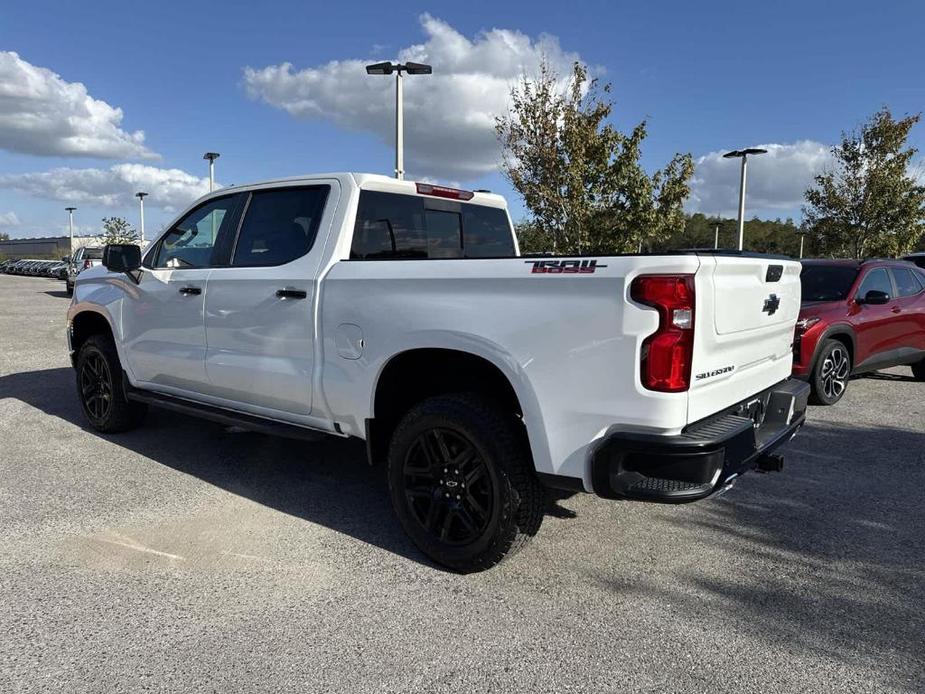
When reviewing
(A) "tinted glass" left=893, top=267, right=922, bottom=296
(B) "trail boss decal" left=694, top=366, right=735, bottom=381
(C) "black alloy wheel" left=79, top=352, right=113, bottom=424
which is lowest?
(C) "black alloy wheel" left=79, top=352, right=113, bottom=424

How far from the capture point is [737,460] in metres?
2.84

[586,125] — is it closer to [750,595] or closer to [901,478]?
[901,478]

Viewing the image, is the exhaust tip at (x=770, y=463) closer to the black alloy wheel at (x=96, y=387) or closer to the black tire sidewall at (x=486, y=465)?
the black tire sidewall at (x=486, y=465)

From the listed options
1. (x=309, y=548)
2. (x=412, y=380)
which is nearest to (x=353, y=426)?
(x=412, y=380)

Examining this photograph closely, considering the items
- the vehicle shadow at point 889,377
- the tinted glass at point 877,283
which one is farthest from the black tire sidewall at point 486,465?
the vehicle shadow at point 889,377

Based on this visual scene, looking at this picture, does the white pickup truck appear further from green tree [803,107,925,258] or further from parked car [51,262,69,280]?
parked car [51,262,69,280]

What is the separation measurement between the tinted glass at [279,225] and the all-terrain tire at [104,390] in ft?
6.30

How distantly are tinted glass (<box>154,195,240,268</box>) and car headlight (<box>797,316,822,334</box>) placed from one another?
17.7 ft

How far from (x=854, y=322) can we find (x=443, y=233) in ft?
16.5

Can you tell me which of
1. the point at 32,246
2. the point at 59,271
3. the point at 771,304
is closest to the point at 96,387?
the point at 771,304

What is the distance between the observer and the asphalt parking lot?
251 centimetres

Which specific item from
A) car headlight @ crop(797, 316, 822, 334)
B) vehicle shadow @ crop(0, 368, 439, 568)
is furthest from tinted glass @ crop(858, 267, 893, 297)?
vehicle shadow @ crop(0, 368, 439, 568)

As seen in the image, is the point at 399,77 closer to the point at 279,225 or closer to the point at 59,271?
the point at 279,225

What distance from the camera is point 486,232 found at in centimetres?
483
